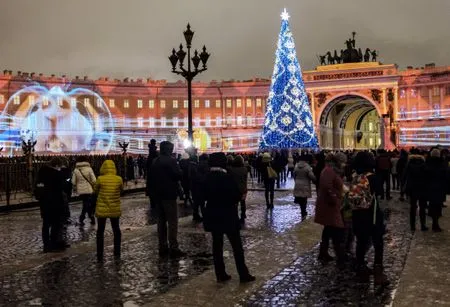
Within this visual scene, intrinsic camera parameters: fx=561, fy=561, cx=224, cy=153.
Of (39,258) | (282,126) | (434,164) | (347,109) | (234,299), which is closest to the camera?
(234,299)

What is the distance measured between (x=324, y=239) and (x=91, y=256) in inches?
160

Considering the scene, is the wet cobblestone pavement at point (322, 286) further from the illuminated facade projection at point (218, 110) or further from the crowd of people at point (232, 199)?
the illuminated facade projection at point (218, 110)

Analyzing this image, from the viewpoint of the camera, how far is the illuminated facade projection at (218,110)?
7625 cm

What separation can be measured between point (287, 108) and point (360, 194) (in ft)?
113

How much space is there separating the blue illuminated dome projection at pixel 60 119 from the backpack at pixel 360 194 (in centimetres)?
7890

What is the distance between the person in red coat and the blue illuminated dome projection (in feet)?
255

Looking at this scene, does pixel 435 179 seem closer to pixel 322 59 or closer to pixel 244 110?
pixel 322 59

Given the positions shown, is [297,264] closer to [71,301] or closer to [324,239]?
[324,239]

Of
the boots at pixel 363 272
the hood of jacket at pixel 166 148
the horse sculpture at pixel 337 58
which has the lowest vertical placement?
the boots at pixel 363 272

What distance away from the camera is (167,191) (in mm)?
9656

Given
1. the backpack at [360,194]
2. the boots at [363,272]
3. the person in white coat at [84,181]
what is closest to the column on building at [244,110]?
the person in white coat at [84,181]

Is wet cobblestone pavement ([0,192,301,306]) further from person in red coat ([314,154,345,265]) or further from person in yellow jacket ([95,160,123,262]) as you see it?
person in red coat ([314,154,345,265])

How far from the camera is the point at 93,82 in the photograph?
92.1 metres

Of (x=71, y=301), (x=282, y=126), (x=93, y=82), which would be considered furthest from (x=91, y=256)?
(x=93, y=82)
